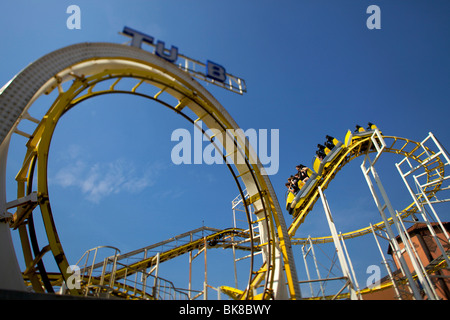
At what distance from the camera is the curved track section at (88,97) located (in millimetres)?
5719

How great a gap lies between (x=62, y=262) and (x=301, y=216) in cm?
1364

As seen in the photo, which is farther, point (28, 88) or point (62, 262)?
point (62, 262)

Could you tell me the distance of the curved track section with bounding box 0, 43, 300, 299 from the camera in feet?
18.8

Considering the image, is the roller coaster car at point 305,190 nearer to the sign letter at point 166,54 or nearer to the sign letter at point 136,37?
the sign letter at point 166,54

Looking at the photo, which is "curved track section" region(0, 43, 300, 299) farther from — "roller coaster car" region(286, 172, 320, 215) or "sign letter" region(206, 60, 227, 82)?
"roller coaster car" region(286, 172, 320, 215)

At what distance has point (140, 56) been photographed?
8.02 metres

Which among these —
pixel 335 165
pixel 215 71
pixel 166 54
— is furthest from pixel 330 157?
pixel 166 54

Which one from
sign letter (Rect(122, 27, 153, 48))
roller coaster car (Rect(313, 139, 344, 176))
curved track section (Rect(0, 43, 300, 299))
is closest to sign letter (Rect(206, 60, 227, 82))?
curved track section (Rect(0, 43, 300, 299))

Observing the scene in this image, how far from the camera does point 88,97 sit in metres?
7.59
